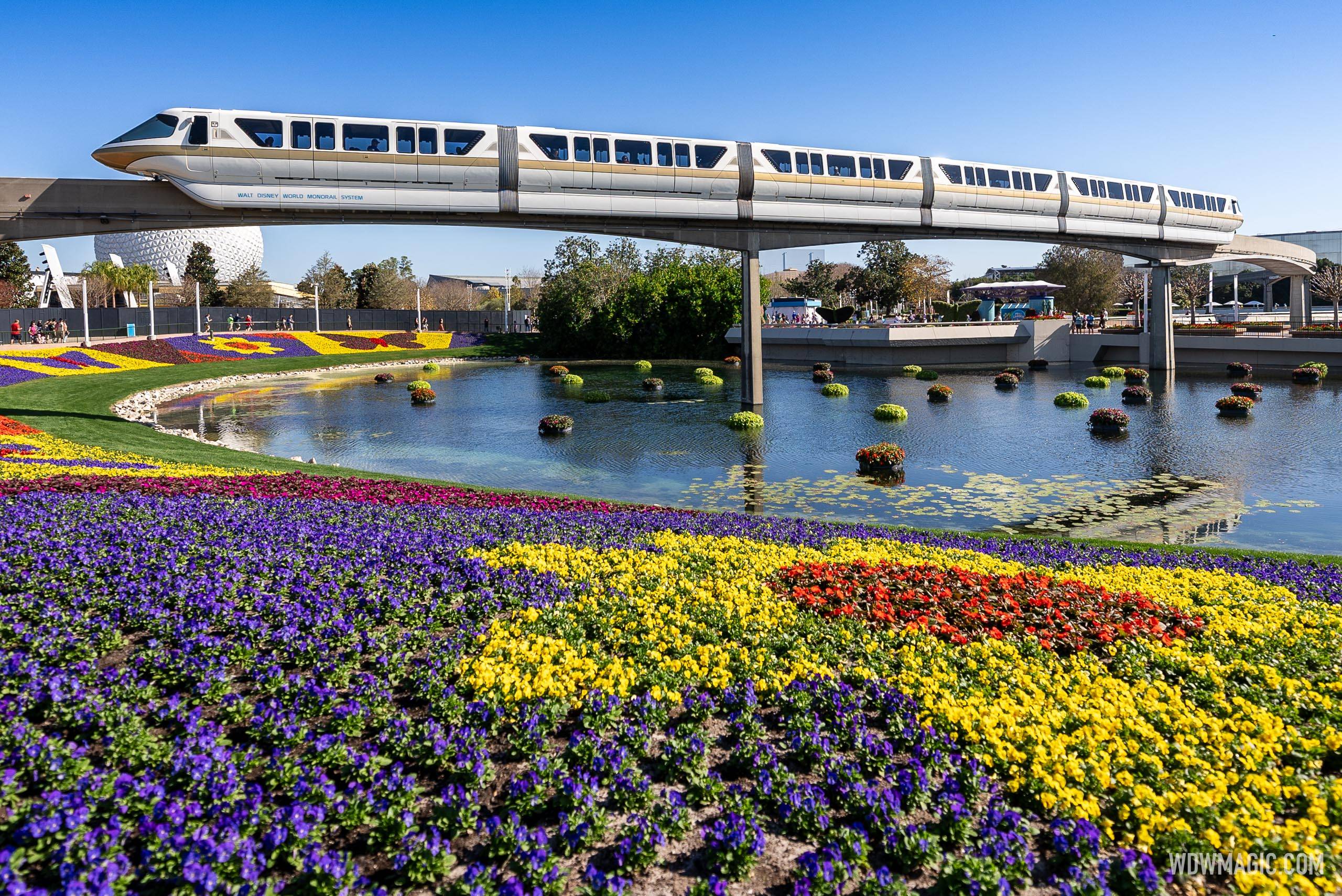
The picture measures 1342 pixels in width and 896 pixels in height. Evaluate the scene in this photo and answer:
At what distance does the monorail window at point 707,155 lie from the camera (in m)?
29.2

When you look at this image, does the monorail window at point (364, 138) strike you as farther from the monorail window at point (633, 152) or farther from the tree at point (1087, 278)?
the tree at point (1087, 278)

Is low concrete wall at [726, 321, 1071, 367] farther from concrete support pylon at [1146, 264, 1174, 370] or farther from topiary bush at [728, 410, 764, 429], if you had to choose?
topiary bush at [728, 410, 764, 429]

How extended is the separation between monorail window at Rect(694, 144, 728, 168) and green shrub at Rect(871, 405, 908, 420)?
1199cm

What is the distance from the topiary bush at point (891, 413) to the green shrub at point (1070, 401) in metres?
9.49

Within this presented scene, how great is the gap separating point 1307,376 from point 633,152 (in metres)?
43.3

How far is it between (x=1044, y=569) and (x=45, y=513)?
519 inches

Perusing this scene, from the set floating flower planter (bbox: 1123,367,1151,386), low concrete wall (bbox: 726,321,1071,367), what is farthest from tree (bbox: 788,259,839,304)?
floating flower planter (bbox: 1123,367,1151,386)

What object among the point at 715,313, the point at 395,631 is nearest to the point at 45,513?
the point at 395,631

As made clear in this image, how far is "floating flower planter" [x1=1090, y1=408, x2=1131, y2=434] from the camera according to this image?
30.4 metres

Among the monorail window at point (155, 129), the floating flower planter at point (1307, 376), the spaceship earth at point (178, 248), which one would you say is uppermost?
the spaceship earth at point (178, 248)

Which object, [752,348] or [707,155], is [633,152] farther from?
[752,348]

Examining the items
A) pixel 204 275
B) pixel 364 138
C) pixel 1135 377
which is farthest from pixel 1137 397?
pixel 204 275

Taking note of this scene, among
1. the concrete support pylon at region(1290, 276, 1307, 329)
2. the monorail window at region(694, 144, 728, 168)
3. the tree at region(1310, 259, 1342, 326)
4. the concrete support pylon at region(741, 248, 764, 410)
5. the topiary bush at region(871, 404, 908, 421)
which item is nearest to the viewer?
the monorail window at region(694, 144, 728, 168)

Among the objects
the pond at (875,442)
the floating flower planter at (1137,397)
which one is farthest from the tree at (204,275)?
the floating flower planter at (1137,397)
